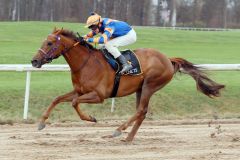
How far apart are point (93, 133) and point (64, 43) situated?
5.48 ft

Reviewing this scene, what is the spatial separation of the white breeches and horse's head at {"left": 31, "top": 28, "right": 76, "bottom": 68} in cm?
64

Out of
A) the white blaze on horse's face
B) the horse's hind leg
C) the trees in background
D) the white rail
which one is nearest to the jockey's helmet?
the white blaze on horse's face

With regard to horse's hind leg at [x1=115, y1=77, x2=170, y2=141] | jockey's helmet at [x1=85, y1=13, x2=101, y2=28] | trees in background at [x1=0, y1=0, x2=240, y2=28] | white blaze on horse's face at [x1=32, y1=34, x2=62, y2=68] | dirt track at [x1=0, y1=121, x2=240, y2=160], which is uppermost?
jockey's helmet at [x1=85, y1=13, x2=101, y2=28]

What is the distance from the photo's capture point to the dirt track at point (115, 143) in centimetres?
779

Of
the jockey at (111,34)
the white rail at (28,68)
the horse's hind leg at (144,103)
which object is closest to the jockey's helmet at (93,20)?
the jockey at (111,34)

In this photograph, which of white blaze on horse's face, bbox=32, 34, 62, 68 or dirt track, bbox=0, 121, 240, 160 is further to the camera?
white blaze on horse's face, bbox=32, 34, 62, 68

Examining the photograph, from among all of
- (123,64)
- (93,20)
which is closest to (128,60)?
(123,64)

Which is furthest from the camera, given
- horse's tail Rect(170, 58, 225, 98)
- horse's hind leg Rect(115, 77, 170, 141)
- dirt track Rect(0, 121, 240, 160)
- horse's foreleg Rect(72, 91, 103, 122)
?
horse's tail Rect(170, 58, 225, 98)

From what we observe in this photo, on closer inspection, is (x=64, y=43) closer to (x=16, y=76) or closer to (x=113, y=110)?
(x=113, y=110)

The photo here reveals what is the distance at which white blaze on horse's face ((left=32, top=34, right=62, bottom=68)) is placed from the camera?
858 cm

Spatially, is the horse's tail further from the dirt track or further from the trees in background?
the trees in background

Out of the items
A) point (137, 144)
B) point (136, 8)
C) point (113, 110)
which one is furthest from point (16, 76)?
point (136, 8)

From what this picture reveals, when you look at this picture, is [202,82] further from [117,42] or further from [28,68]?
[28,68]

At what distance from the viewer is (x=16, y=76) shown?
59.1 feet
